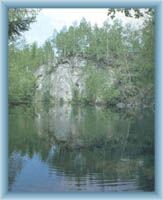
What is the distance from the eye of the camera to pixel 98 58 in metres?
5.66

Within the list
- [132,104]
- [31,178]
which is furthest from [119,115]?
[31,178]

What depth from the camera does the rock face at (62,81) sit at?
16.1 ft

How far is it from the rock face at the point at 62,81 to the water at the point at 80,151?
16cm

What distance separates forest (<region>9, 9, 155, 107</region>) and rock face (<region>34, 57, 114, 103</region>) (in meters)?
0.06

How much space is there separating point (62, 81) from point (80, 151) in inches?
36.6

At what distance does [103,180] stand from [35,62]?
198cm

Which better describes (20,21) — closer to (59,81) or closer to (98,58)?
(59,81)

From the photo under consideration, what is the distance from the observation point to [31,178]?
365cm

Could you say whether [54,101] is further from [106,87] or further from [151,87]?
[151,87]

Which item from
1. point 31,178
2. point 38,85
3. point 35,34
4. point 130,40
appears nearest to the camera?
point 31,178

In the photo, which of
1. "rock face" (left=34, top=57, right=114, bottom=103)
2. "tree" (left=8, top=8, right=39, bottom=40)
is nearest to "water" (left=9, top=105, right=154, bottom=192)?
"rock face" (left=34, top=57, right=114, bottom=103)

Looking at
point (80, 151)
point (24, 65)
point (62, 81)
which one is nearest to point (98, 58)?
point (62, 81)

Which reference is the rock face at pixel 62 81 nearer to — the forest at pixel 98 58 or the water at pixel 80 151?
the forest at pixel 98 58

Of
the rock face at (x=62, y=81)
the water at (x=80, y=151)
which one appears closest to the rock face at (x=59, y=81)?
the rock face at (x=62, y=81)
